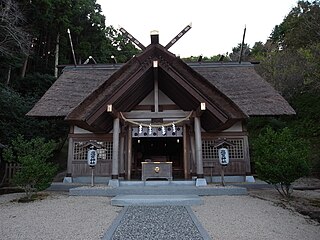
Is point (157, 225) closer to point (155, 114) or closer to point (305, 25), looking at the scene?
point (155, 114)

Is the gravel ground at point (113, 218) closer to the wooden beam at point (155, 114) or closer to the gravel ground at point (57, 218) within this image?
the gravel ground at point (57, 218)

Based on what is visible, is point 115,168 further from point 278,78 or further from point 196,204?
point 278,78

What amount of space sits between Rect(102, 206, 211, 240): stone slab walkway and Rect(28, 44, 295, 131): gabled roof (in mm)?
3843

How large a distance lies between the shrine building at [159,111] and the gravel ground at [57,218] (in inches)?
92.4

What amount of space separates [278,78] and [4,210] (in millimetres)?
18737

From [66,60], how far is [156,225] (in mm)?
21360

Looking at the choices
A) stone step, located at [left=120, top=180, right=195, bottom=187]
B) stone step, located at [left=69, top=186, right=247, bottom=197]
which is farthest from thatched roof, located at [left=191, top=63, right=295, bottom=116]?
stone step, located at [left=120, top=180, right=195, bottom=187]

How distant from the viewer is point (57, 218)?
520 centimetres

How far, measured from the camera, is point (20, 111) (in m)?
14.3

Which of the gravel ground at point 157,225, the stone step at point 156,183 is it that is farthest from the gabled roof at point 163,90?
the gravel ground at point 157,225

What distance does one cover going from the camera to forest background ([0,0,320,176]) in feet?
43.0

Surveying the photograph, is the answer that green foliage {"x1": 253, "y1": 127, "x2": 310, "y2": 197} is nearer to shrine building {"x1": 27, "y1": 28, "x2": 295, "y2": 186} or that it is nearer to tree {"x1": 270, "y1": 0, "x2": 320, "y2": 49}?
shrine building {"x1": 27, "y1": 28, "x2": 295, "y2": 186}

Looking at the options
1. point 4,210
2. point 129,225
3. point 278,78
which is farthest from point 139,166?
point 278,78

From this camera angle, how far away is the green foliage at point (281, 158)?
22.0 ft
